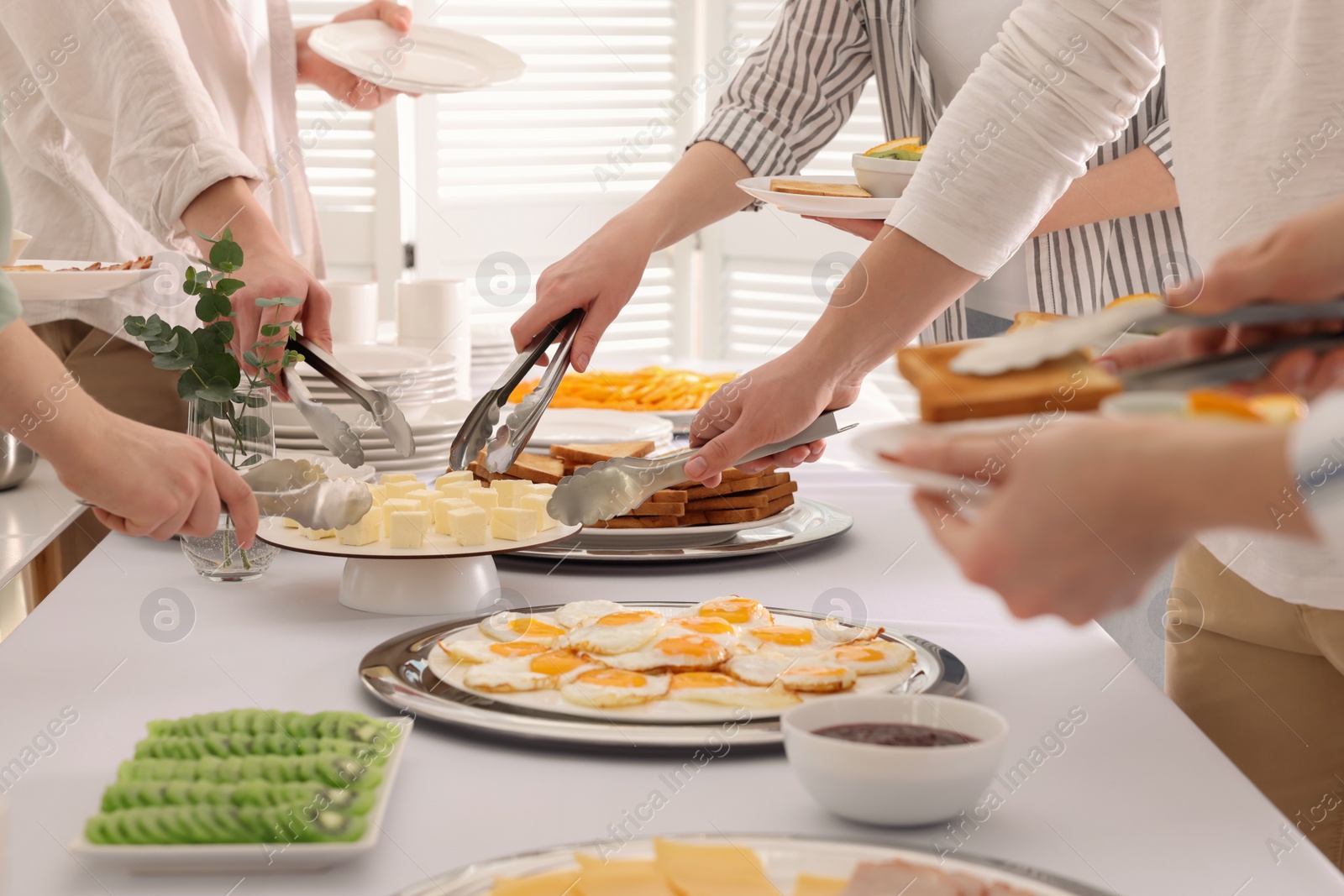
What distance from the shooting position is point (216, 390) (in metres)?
1.26

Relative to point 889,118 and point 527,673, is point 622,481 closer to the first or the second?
point 527,673

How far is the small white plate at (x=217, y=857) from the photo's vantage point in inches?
27.3

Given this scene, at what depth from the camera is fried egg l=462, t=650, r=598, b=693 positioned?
955 millimetres

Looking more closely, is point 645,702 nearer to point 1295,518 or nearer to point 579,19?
point 1295,518

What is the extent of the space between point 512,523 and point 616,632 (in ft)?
0.85

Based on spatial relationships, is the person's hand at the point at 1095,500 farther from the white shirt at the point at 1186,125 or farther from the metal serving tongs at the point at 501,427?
the metal serving tongs at the point at 501,427

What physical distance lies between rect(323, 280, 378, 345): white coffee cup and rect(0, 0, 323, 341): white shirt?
0.09m

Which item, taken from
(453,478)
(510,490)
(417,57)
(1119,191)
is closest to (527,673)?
(510,490)

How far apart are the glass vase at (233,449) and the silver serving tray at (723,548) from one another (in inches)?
11.1

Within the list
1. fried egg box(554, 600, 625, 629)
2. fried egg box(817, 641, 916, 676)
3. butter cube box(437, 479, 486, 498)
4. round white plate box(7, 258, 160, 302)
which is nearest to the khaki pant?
round white plate box(7, 258, 160, 302)

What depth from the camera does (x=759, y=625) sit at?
1.09 metres

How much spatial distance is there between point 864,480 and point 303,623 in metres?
0.93

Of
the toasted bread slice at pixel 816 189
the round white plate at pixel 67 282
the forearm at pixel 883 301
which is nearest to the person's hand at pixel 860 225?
the toasted bread slice at pixel 816 189

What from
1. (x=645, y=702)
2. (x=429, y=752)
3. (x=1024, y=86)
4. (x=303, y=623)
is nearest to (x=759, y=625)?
(x=645, y=702)
